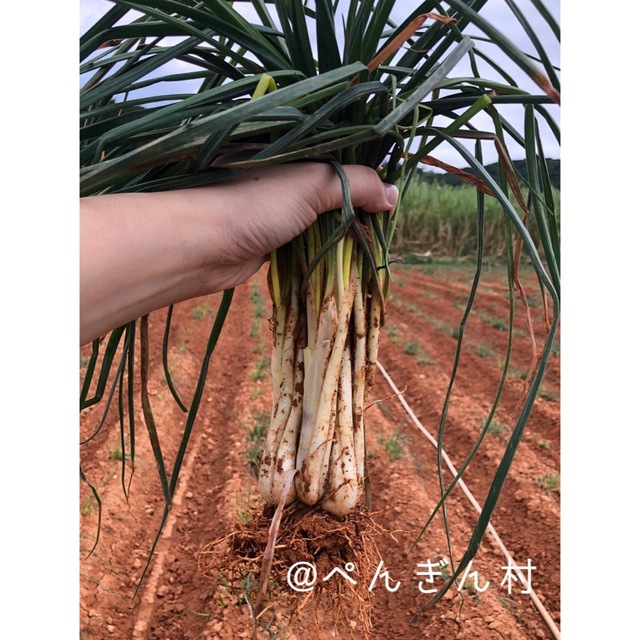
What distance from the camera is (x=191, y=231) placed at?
73cm

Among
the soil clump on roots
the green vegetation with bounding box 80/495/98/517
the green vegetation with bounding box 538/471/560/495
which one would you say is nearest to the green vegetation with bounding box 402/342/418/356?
the green vegetation with bounding box 538/471/560/495

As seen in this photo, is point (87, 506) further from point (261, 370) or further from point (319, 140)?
point (319, 140)

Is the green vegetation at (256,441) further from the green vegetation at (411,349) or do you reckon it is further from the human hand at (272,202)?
the human hand at (272,202)

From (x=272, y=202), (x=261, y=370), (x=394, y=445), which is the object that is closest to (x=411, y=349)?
(x=261, y=370)

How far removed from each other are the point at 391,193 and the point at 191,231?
0.98 ft

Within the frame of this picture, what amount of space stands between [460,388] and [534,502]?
1.17 metres

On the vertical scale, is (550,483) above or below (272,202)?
below

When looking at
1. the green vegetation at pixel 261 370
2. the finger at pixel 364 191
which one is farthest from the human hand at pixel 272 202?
the green vegetation at pixel 261 370

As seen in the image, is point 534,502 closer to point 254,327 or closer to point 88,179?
point 88,179

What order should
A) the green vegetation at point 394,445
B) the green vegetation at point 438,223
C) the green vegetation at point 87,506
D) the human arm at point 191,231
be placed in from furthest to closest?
the green vegetation at point 438,223, the green vegetation at point 394,445, the green vegetation at point 87,506, the human arm at point 191,231

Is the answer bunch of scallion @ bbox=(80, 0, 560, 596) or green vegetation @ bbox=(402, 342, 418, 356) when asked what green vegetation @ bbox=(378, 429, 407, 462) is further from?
bunch of scallion @ bbox=(80, 0, 560, 596)

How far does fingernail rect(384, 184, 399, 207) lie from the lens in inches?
Result: 33.7

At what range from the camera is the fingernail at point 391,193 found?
855 millimetres
